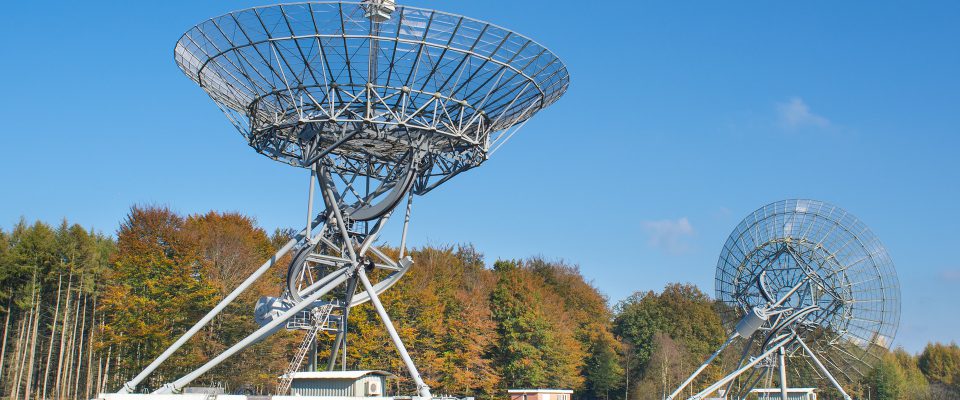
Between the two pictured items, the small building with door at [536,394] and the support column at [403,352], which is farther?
the small building with door at [536,394]

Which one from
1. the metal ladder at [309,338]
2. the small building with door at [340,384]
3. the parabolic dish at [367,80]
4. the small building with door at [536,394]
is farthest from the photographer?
the small building with door at [536,394]

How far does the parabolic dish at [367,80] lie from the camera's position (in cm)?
3491

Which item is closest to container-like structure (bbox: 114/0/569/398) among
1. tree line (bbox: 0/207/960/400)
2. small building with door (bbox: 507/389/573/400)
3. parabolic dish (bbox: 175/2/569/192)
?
parabolic dish (bbox: 175/2/569/192)

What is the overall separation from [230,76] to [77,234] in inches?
1258

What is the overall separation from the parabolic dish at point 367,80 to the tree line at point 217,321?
8711 mm

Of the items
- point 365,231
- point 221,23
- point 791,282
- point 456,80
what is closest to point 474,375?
point 791,282

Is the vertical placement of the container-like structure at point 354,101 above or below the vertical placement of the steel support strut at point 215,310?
above

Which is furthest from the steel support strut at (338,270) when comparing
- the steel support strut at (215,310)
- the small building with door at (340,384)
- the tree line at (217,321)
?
the tree line at (217,321)

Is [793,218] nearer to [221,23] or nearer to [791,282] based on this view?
[791,282]

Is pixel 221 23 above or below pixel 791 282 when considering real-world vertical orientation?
above

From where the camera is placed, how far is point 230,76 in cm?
3912

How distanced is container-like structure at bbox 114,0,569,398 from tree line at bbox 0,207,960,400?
262 inches

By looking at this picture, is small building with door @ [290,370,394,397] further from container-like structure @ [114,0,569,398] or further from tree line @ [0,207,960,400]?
tree line @ [0,207,960,400]

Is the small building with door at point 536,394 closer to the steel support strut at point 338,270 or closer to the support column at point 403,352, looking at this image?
the steel support strut at point 338,270
